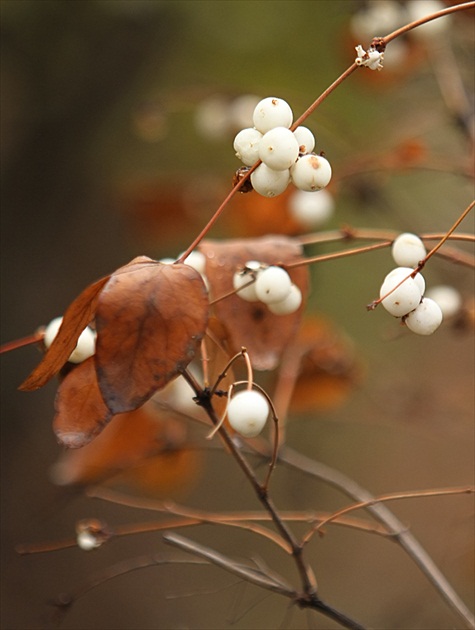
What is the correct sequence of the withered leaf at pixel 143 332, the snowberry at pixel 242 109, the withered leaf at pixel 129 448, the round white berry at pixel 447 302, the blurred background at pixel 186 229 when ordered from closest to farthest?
the withered leaf at pixel 143 332
the round white berry at pixel 447 302
the withered leaf at pixel 129 448
the snowberry at pixel 242 109
the blurred background at pixel 186 229

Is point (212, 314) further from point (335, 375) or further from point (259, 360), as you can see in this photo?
point (335, 375)

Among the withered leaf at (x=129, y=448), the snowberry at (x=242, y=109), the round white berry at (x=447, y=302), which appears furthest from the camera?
the snowberry at (x=242, y=109)

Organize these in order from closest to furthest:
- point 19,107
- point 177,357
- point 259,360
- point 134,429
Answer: point 177,357, point 259,360, point 134,429, point 19,107

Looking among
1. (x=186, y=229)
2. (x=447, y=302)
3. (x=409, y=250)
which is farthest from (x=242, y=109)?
(x=409, y=250)

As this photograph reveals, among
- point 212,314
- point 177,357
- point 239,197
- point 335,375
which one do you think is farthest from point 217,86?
point 177,357

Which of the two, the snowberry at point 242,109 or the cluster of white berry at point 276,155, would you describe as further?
the snowberry at point 242,109

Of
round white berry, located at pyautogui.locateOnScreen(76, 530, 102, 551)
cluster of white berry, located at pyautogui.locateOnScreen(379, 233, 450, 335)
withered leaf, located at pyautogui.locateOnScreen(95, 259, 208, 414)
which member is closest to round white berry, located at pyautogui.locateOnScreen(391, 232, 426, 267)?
cluster of white berry, located at pyautogui.locateOnScreen(379, 233, 450, 335)

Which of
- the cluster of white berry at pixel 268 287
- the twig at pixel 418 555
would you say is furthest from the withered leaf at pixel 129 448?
the cluster of white berry at pixel 268 287

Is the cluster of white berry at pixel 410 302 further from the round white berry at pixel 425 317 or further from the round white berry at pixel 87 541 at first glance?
the round white berry at pixel 87 541
